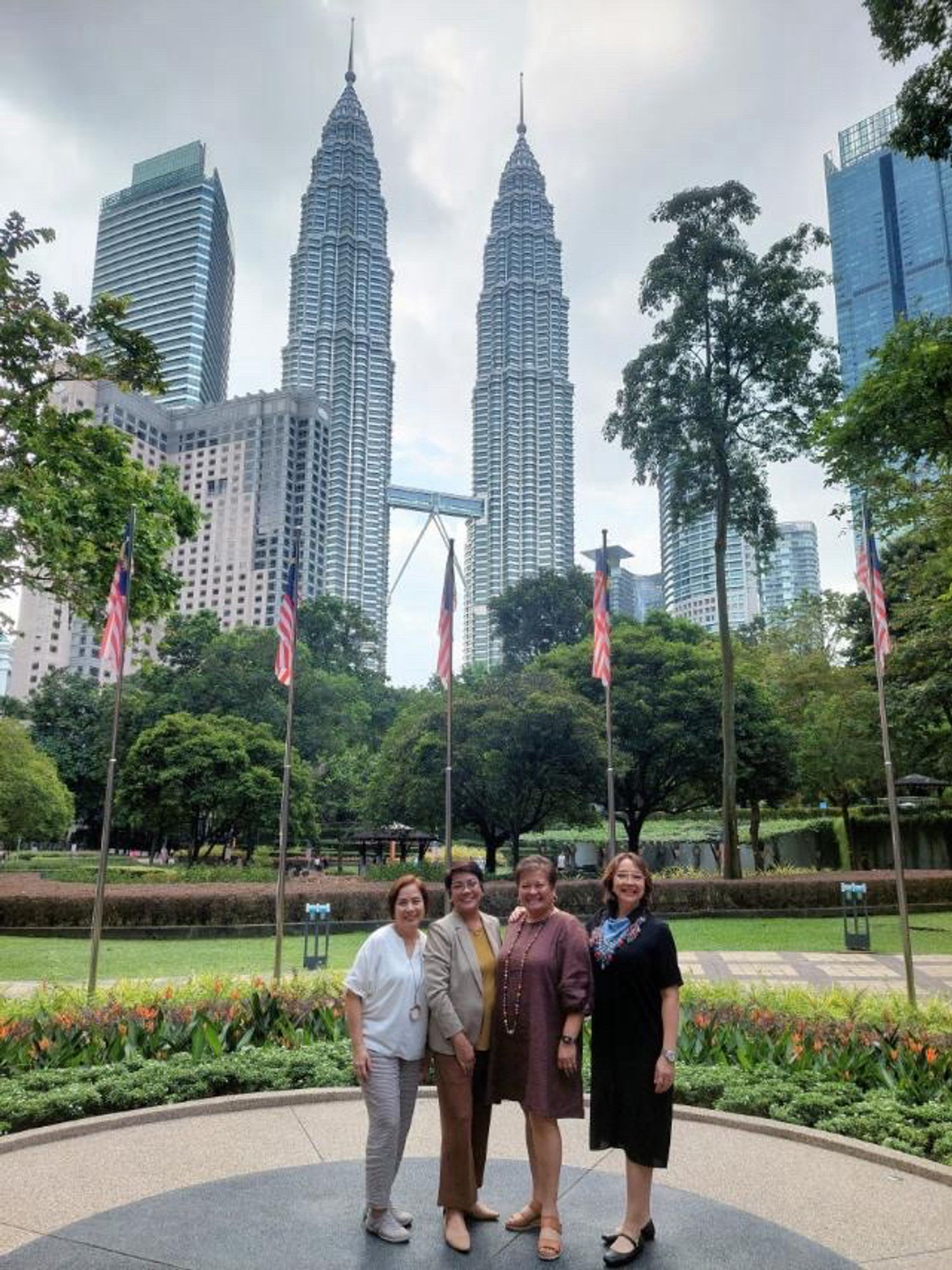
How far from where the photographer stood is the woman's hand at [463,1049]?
3900 mm

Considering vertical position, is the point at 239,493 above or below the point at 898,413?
above

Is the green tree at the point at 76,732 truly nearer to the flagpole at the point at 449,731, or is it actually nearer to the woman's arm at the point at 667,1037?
the flagpole at the point at 449,731

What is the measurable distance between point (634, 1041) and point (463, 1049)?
2.40 ft

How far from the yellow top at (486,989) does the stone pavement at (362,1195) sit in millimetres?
816

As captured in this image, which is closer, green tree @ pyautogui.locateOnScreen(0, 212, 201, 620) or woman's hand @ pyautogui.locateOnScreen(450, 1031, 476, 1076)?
woman's hand @ pyautogui.locateOnScreen(450, 1031, 476, 1076)

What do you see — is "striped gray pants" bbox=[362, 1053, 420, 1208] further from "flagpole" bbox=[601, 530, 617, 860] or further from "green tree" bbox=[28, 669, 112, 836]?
"green tree" bbox=[28, 669, 112, 836]

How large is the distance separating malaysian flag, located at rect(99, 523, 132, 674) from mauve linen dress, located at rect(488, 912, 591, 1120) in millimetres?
8903

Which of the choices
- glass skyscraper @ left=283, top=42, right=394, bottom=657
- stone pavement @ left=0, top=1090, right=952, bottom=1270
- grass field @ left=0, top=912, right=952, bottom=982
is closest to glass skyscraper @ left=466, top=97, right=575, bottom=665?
glass skyscraper @ left=283, top=42, right=394, bottom=657

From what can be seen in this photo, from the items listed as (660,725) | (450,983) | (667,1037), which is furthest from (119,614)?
(660,725)

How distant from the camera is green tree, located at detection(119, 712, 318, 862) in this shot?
1241 inches

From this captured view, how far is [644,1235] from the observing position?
390cm

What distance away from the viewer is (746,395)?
24859mm

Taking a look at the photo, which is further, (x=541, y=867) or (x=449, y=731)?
(x=449, y=731)

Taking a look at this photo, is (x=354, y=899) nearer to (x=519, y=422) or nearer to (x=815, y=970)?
(x=815, y=970)
